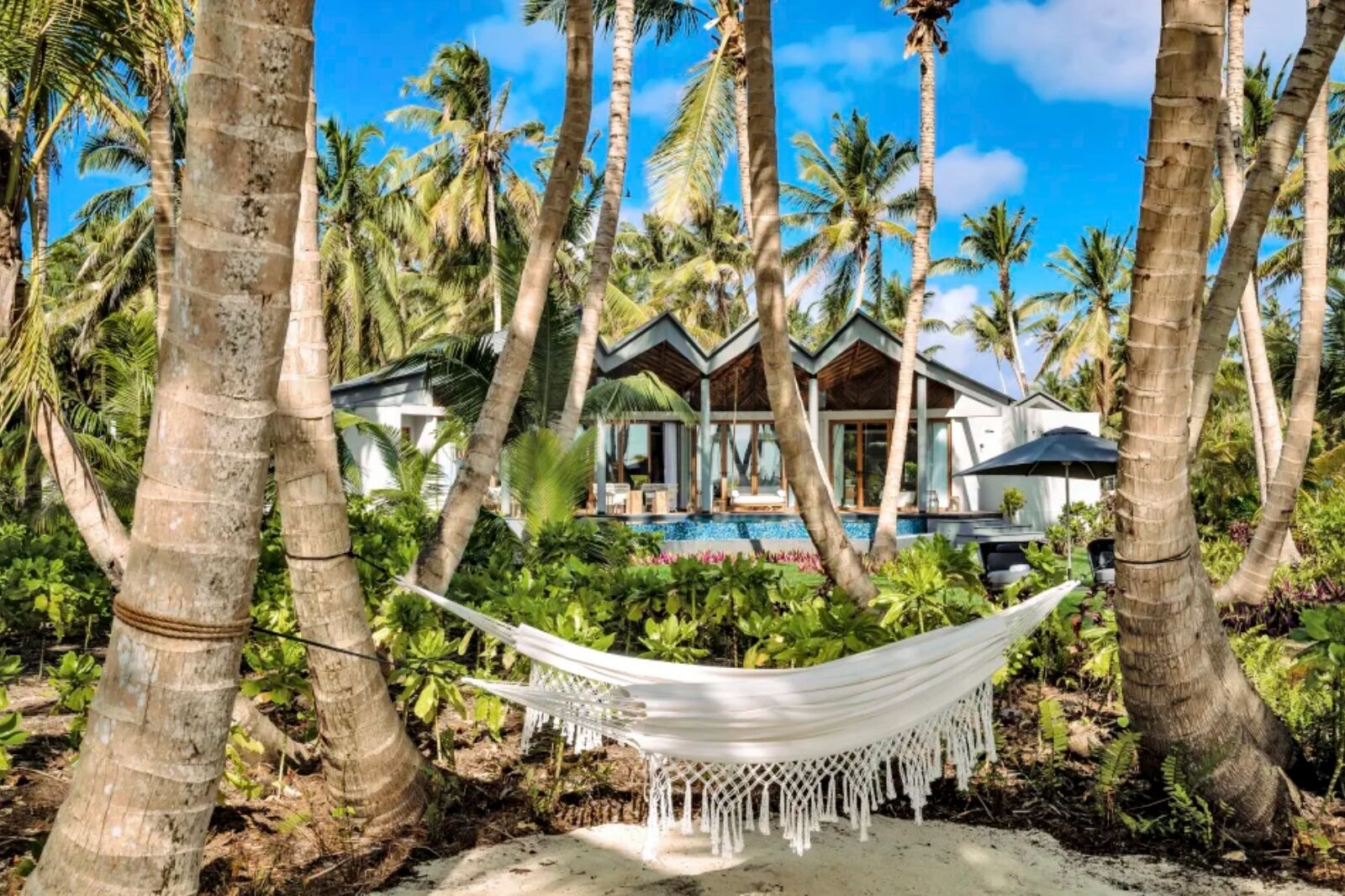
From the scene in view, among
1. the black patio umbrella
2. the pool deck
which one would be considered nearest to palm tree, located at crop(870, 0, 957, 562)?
the black patio umbrella

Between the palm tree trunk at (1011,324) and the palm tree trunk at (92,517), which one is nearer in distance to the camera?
the palm tree trunk at (92,517)

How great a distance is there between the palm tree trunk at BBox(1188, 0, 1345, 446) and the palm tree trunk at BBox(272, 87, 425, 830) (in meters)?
3.26

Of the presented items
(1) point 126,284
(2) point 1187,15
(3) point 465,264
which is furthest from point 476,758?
(3) point 465,264

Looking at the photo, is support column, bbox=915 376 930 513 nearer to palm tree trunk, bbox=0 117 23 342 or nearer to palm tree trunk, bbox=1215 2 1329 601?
palm tree trunk, bbox=1215 2 1329 601

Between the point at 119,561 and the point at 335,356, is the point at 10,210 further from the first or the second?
the point at 335,356

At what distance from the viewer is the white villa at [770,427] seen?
12.3 m

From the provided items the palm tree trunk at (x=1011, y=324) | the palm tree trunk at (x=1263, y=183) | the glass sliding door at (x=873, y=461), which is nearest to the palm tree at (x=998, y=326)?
the palm tree trunk at (x=1011, y=324)

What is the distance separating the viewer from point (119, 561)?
3115 millimetres

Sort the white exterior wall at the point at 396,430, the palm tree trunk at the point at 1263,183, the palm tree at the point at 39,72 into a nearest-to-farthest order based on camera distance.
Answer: the palm tree at the point at 39,72, the palm tree trunk at the point at 1263,183, the white exterior wall at the point at 396,430

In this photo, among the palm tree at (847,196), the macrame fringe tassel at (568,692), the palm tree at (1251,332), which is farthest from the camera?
the palm tree at (847,196)

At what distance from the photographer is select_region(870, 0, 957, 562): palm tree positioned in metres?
9.41

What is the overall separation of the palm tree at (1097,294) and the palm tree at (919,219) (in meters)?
15.8

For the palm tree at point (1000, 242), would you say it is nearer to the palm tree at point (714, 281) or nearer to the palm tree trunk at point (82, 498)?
the palm tree at point (714, 281)

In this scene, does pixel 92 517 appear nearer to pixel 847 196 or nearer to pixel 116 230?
pixel 116 230
